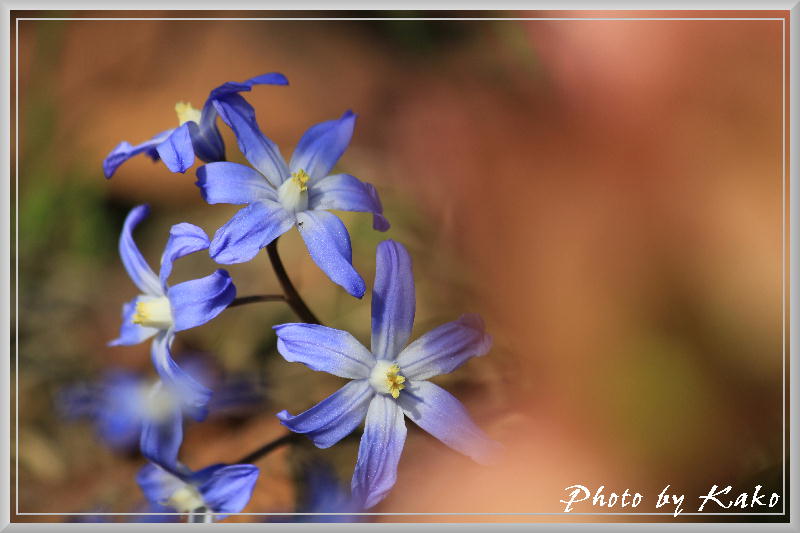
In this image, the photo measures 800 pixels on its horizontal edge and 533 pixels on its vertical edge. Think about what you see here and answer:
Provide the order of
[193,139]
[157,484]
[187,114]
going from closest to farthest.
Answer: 1. [193,139]
2. [187,114]
3. [157,484]

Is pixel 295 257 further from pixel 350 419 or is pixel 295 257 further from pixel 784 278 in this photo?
pixel 784 278

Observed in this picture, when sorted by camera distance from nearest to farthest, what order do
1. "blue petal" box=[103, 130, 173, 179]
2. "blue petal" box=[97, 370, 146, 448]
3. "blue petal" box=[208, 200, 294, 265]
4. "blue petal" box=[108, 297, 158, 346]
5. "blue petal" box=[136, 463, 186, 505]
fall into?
1. "blue petal" box=[208, 200, 294, 265]
2. "blue petal" box=[103, 130, 173, 179]
3. "blue petal" box=[108, 297, 158, 346]
4. "blue petal" box=[136, 463, 186, 505]
5. "blue petal" box=[97, 370, 146, 448]

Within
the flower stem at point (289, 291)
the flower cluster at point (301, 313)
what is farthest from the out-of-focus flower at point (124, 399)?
the flower stem at point (289, 291)

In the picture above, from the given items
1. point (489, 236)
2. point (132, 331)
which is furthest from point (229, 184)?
point (489, 236)

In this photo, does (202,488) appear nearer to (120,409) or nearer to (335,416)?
(335,416)

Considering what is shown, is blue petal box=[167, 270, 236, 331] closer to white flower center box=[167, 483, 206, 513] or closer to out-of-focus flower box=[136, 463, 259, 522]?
out-of-focus flower box=[136, 463, 259, 522]

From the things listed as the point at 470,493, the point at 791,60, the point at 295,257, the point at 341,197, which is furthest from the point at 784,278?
the point at 295,257

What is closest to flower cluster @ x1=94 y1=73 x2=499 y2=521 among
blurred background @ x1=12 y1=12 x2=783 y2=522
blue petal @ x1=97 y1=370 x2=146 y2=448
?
blurred background @ x1=12 y1=12 x2=783 y2=522
